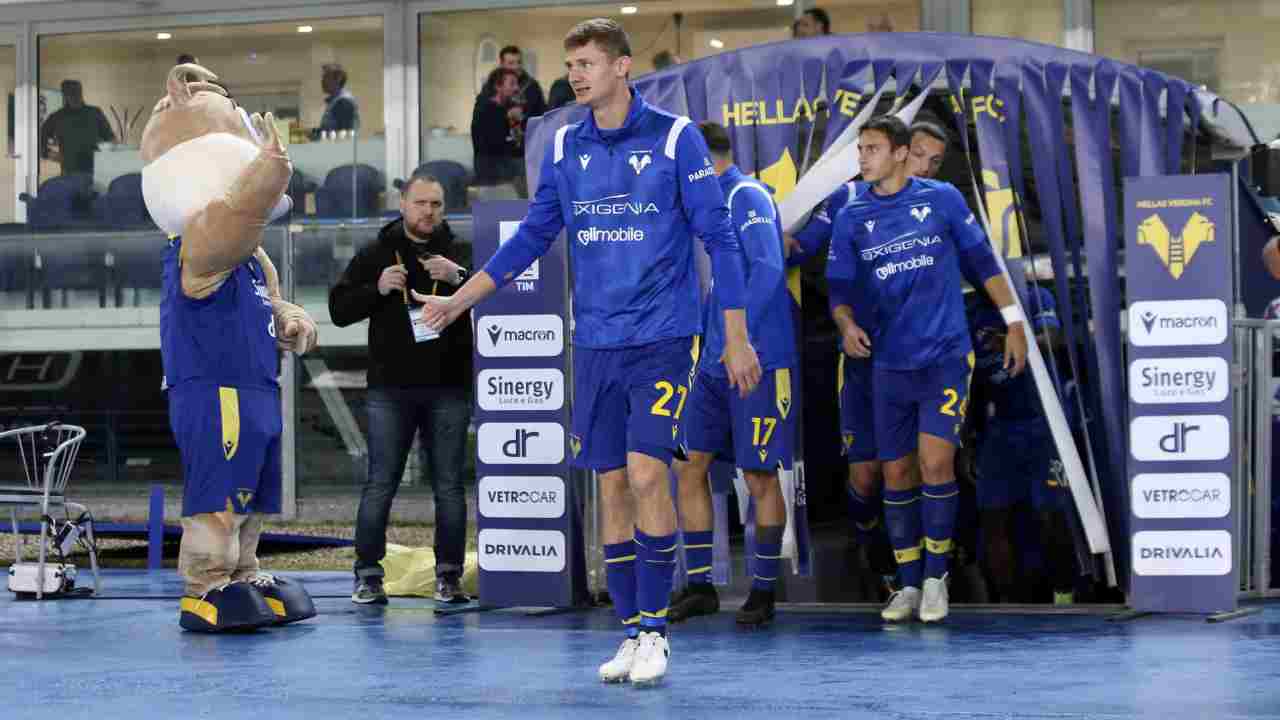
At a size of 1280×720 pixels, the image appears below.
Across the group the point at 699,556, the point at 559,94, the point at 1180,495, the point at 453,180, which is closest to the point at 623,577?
the point at 699,556

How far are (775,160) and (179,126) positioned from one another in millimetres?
2299

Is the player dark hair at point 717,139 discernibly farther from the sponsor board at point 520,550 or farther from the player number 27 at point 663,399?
the player number 27 at point 663,399

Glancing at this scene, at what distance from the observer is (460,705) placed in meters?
4.87

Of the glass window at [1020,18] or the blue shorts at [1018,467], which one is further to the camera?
the glass window at [1020,18]

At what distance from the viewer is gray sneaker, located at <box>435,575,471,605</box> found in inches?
311

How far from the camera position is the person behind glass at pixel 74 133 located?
13.3 meters

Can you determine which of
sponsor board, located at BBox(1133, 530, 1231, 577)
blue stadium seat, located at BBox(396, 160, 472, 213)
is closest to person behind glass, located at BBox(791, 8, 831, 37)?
blue stadium seat, located at BBox(396, 160, 472, 213)

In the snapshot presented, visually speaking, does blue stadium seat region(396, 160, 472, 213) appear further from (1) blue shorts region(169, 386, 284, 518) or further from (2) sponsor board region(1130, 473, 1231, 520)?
(2) sponsor board region(1130, 473, 1231, 520)

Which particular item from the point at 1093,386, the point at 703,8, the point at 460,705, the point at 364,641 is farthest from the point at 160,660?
the point at 703,8

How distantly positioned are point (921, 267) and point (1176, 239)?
933 mm

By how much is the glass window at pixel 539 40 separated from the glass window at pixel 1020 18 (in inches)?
19.5

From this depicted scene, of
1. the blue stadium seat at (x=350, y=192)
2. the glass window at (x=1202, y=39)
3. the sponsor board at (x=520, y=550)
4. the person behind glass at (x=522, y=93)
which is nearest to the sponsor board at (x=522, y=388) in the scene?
the sponsor board at (x=520, y=550)

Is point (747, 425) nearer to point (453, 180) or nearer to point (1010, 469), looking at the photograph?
point (1010, 469)

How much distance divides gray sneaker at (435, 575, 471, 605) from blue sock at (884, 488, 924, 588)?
1.90 m
